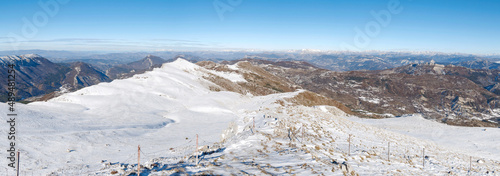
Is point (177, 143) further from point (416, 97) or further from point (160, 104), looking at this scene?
point (416, 97)

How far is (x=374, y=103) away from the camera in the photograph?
168 metres

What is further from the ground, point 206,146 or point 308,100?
point 206,146

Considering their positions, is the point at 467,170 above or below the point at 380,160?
below

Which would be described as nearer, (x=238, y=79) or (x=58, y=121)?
(x=58, y=121)

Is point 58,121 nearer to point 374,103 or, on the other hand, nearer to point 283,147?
point 283,147

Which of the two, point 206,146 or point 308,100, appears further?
point 308,100

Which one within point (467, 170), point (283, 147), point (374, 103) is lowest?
point (374, 103)

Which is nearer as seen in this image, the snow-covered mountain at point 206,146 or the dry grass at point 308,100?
the snow-covered mountain at point 206,146

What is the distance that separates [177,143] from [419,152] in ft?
89.2

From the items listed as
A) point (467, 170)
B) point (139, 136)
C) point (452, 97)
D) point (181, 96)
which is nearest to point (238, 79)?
point (181, 96)

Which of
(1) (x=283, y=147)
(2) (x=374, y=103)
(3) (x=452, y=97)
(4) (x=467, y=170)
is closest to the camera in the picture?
(1) (x=283, y=147)

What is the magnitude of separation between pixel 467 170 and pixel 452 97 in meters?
221

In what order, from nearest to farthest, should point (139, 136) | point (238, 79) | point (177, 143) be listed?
1. point (177, 143)
2. point (139, 136)
3. point (238, 79)

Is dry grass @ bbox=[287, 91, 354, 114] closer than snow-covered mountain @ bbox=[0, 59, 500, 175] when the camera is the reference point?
No
